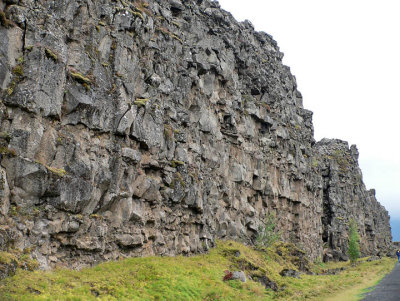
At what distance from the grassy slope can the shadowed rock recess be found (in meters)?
2.42

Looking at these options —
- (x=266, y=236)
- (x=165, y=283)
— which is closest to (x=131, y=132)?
(x=165, y=283)

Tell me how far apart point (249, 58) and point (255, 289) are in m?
51.4

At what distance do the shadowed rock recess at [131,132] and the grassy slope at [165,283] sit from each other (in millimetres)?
2420

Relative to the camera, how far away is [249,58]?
7194 centimetres

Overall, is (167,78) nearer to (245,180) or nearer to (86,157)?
(86,157)

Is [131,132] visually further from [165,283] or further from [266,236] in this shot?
[266,236]

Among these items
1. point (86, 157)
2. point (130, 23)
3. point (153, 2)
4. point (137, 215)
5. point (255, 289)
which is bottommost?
point (255, 289)

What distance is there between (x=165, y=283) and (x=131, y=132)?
15226 mm

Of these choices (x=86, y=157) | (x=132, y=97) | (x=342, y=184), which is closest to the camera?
(x=86, y=157)

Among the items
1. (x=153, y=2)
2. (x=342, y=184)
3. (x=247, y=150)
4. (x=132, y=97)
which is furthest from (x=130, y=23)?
(x=342, y=184)

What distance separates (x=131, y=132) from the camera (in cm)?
3466

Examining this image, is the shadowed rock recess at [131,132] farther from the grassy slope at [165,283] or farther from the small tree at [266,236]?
the grassy slope at [165,283]

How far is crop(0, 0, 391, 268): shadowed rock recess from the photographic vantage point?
80.9ft

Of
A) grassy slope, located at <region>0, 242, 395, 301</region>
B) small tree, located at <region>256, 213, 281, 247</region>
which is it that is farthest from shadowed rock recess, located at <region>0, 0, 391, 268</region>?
grassy slope, located at <region>0, 242, 395, 301</region>
